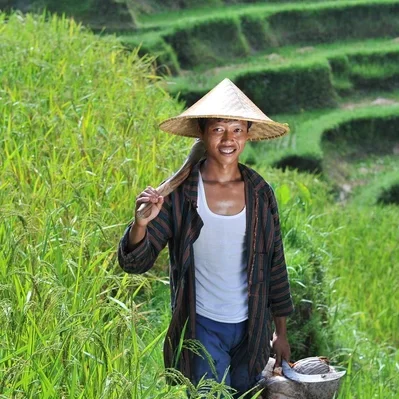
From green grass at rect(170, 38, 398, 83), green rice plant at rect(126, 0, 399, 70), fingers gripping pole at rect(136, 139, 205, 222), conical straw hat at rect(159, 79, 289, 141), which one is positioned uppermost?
green rice plant at rect(126, 0, 399, 70)

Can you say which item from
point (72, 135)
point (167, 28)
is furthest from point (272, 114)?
point (72, 135)

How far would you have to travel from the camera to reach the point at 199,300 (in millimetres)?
2631

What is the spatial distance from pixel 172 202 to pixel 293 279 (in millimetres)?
1701

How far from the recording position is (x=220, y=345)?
2.67 metres

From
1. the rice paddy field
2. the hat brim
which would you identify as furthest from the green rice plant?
the hat brim

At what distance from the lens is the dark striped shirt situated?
258cm

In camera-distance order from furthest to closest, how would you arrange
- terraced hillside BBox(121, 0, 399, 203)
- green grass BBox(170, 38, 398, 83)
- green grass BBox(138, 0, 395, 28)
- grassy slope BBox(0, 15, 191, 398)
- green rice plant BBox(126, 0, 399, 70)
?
green grass BBox(138, 0, 395, 28), green rice plant BBox(126, 0, 399, 70), green grass BBox(170, 38, 398, 83), terraced hillside BBox(121, 0, 399, 203), grassy slope BBox(0, 15, 191, 398)

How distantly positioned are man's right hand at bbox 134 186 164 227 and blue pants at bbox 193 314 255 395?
1.17 feet

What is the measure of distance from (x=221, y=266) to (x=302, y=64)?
12.7m

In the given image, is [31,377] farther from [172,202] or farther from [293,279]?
[293,279]

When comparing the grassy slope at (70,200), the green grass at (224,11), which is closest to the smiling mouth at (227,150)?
the grassy slope at (70,200)

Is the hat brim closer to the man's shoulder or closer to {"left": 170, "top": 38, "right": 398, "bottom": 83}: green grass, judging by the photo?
the man's shoulder

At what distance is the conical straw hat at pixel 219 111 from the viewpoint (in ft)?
8.30

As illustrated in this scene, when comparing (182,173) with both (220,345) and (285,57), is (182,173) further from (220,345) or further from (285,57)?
(285,57)
